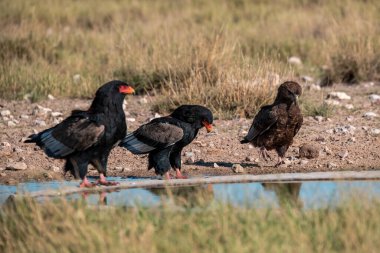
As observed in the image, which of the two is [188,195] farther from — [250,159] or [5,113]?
[5,113]

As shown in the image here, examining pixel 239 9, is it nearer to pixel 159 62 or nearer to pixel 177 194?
pixel 159 62

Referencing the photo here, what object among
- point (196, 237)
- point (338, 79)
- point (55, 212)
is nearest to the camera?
point (196, 237)

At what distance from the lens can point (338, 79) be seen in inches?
605

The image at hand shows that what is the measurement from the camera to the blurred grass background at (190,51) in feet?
42.3

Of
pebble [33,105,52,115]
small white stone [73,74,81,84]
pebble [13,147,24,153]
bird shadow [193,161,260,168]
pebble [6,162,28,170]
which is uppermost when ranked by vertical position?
pebble [6,162,28,170]

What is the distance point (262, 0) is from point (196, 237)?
18609mm

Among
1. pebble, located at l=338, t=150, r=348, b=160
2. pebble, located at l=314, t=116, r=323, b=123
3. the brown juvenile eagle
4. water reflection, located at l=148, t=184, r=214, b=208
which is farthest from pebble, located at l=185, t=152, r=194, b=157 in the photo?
water reflection, located at l=148, t=184, r=214, b=208

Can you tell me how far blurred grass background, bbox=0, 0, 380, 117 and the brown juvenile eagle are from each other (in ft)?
7.28

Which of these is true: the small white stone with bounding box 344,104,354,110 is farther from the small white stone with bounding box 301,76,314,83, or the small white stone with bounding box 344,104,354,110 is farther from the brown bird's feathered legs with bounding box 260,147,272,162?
the brown bird's feathered legs with bounding box 260,147,272,162

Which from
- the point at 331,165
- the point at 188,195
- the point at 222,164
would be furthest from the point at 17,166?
the point at 331,165

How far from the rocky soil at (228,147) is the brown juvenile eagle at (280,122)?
0.77 ft

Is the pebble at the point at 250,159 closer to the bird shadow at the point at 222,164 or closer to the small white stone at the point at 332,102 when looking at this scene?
the bird shadow at the point at 222,164

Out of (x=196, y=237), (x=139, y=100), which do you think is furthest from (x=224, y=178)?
(x=139, y=100)

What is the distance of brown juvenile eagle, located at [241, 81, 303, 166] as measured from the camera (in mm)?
10102
